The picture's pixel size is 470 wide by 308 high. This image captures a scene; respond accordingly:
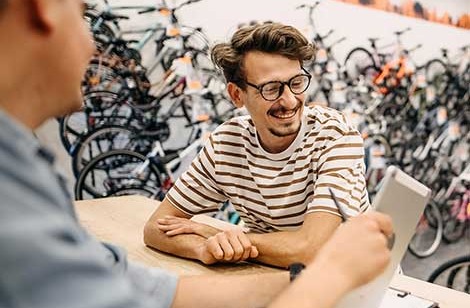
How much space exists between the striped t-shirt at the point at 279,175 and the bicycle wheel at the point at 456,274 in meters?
1.46

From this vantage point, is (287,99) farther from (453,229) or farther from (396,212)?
(453,229)

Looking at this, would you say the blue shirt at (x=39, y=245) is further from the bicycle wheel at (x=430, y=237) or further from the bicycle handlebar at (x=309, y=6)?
the bicycle wheel at (x=430, y=237)

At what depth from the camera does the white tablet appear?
89cm

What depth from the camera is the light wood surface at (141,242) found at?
1434 millimetres

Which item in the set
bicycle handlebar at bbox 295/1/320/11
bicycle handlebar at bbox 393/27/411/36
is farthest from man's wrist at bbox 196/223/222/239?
bicycle handlebar at bbox 393/27/411/36

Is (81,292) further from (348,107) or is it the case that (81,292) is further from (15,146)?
(348,107)

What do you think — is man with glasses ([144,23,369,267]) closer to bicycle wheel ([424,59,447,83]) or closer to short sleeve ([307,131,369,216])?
short sleeve ([307,131,369,216])

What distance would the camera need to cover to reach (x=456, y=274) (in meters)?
2.97

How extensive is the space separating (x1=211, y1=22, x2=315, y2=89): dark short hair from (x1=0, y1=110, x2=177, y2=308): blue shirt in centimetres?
133

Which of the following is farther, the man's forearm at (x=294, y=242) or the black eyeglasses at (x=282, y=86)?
the black eyeglasses at (x=282, y=86)

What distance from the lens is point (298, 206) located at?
69.3 inches

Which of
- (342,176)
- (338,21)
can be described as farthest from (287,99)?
(338,21)

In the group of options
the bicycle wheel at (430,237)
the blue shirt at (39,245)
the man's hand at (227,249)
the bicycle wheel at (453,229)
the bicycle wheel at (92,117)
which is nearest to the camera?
the blue shirt at (39,245)

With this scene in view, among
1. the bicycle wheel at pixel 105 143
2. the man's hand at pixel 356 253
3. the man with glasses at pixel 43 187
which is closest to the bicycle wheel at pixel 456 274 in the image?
the bicycle wheel at pixel 105 143
